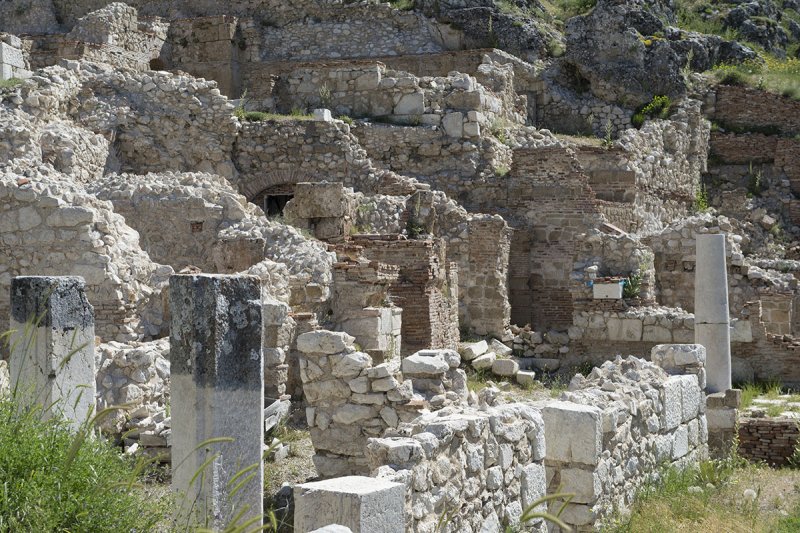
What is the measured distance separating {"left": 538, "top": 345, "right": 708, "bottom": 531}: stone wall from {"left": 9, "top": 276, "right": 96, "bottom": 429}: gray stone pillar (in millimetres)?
3498

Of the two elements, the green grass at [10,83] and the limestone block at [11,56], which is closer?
the green grass at [10,83]

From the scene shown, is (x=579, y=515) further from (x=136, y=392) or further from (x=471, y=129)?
(x=471, y=129)

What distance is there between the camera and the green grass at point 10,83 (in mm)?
17906

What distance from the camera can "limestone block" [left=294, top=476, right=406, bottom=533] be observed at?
230 inches

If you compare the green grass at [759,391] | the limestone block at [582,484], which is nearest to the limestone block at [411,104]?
the green grass at [759,391]

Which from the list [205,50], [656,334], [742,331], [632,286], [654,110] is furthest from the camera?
[205,50]

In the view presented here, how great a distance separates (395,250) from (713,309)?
428cm

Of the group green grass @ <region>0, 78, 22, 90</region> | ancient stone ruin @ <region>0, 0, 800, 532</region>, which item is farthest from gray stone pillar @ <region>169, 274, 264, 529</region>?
green grass @ <region>0, 78, 22, 90</region>

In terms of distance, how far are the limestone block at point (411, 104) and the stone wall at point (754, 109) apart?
963 centimetres

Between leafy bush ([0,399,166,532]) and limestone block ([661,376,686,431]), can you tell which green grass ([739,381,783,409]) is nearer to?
limestone block ([661,376,686,431])

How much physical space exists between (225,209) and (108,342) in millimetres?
3922

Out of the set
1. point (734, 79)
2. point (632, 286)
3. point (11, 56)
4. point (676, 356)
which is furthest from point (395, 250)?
point (734, 79)

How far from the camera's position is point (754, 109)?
2802 cm

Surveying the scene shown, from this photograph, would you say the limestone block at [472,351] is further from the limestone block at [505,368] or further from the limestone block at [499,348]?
the limestone block at [499,348]
